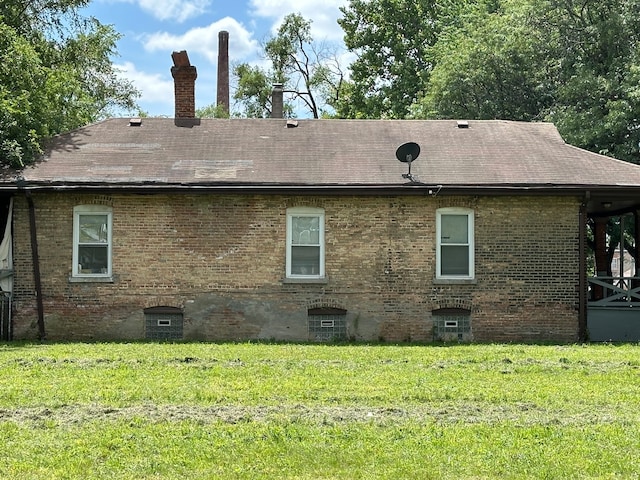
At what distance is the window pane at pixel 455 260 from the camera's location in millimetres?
15766

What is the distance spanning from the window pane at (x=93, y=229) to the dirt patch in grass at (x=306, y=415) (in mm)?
8056

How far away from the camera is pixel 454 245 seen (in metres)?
15.7

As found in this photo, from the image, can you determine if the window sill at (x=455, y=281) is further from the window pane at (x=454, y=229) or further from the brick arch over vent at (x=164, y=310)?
the brick arch over vent at (x=164, y=310)

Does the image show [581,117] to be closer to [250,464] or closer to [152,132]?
[152,132]

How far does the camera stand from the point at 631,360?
12102 millimetres

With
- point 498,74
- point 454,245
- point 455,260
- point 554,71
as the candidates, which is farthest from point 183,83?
point 554,71

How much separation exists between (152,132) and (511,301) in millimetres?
9101

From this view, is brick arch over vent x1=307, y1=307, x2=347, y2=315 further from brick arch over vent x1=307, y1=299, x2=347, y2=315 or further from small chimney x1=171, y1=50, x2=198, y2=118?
small chimney x1=171, y1=50, x2=198, y2=118

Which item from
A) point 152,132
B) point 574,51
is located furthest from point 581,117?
point 152,132

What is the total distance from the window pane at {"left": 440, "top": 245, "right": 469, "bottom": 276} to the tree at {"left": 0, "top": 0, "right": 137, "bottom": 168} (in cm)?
881

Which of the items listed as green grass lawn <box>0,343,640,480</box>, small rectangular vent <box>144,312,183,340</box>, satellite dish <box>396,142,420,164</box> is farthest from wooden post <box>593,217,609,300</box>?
small rectangular vent <box>144,312,183,340</box>

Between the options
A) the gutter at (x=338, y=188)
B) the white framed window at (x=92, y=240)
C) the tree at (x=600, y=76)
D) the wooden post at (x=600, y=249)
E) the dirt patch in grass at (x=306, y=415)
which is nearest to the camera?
the dirt patch in grass at (x=306, y=415)

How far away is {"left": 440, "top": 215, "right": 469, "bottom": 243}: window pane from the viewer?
1578 cm

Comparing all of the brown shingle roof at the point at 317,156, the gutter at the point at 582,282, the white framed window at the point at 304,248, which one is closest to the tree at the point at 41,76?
the brown shingle roof at the point at 317,156
